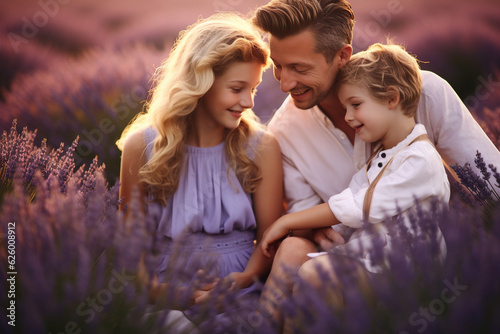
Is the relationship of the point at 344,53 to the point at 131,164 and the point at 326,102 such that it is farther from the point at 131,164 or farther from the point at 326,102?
the point at 131,164

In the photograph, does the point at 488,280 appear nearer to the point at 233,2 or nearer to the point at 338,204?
the point at 338,204

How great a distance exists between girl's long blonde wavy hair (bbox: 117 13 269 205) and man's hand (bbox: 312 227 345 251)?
1.28ft

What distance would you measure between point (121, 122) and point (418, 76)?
6.31 feet

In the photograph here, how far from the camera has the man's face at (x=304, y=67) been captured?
7.45 ft

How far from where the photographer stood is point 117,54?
4188mm

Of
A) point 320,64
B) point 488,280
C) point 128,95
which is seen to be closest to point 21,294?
point 488,280

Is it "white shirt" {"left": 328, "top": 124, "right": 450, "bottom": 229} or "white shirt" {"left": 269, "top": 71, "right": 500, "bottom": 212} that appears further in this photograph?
"white shirt" {"left": 269, "top": 71, "right": 500, "bottom": 212}

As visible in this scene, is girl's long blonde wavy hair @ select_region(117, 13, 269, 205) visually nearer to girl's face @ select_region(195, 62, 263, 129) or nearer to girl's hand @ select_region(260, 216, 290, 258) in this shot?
girl's face @ select_region(195, 62, 263, 129)

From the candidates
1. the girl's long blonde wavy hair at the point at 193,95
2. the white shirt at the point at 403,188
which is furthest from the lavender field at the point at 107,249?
the girl's long blonde wavy hair at the point at 193,95

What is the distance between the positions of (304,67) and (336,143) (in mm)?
418

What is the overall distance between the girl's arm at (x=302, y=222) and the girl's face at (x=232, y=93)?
0.49m

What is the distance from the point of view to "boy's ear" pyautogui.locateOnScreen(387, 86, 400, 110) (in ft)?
6.57

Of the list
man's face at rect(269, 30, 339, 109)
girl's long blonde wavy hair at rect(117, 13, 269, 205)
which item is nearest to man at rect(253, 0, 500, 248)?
man's face at rect(269, 30, 339, 109)

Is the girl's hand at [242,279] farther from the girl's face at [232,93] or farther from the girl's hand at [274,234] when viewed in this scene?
the girl's face at [232,93]
